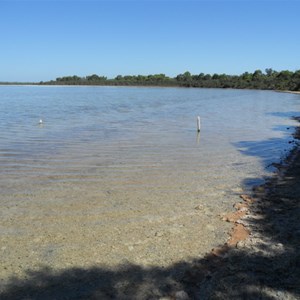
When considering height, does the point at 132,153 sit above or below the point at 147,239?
below

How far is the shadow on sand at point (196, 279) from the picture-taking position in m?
5.05

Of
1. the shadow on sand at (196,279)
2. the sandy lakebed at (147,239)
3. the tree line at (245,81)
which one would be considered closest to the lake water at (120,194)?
the sandy lakebed at (147,239)

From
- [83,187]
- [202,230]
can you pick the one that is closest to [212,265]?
[202,230]

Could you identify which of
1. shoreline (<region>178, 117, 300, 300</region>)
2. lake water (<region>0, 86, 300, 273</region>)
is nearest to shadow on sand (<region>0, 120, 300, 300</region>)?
shoreline (<region>178, 117, 300, 300</region>)

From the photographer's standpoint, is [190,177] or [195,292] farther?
[190,177]

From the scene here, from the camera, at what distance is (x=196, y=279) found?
549cm

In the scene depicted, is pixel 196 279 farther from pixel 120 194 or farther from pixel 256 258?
pixel 120 194

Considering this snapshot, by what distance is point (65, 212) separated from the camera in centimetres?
869

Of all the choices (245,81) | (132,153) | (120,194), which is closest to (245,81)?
(245,81)

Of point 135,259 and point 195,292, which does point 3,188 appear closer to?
point 135,259

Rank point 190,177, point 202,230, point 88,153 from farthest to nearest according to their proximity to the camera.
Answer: point 88,153 < point 190,177 < point 202,230

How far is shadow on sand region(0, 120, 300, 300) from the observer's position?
505cm

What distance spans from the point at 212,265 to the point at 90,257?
6.70 feet

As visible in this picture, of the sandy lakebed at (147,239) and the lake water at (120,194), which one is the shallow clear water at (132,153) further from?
the sandy lakebed at (147,239)
